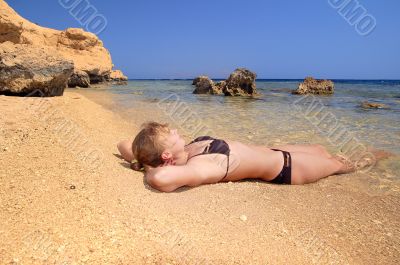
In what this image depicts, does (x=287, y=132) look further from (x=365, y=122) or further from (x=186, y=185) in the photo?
(x=186, y=185)

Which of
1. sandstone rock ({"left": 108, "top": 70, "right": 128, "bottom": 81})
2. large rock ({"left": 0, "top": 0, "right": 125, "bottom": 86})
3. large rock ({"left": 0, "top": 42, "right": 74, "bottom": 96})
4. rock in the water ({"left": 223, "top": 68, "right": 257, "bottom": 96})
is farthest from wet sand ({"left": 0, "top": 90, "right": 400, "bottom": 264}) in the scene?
sandstone rock ({"left": 108, "top": 70, "right": 128, "bottom": 81})

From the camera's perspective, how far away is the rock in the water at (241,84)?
50.2 ft

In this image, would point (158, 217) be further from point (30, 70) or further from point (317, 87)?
point (317, 87)

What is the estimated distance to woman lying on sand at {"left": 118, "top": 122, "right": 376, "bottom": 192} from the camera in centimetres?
250

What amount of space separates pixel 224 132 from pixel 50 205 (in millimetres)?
3948

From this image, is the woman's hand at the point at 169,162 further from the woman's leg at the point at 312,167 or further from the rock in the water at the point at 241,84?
the rock in the water at the point at 241,84

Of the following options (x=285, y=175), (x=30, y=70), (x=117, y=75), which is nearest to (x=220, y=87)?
(x=30, y=70)

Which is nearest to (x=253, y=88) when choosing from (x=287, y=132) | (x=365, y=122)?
(x=365, y=122)

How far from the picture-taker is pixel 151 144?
2.62 meters

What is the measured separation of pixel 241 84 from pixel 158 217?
13870 mm

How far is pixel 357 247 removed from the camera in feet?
6.69

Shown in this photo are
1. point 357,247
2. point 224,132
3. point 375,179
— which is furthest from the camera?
point 224,132

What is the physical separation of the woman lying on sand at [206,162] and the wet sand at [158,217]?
10 centimetres

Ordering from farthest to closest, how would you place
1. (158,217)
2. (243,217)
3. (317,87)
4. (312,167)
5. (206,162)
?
1. (317,87)
2. (312,167)
3. (206,162)
4. (243,217)
5. (158,217)
